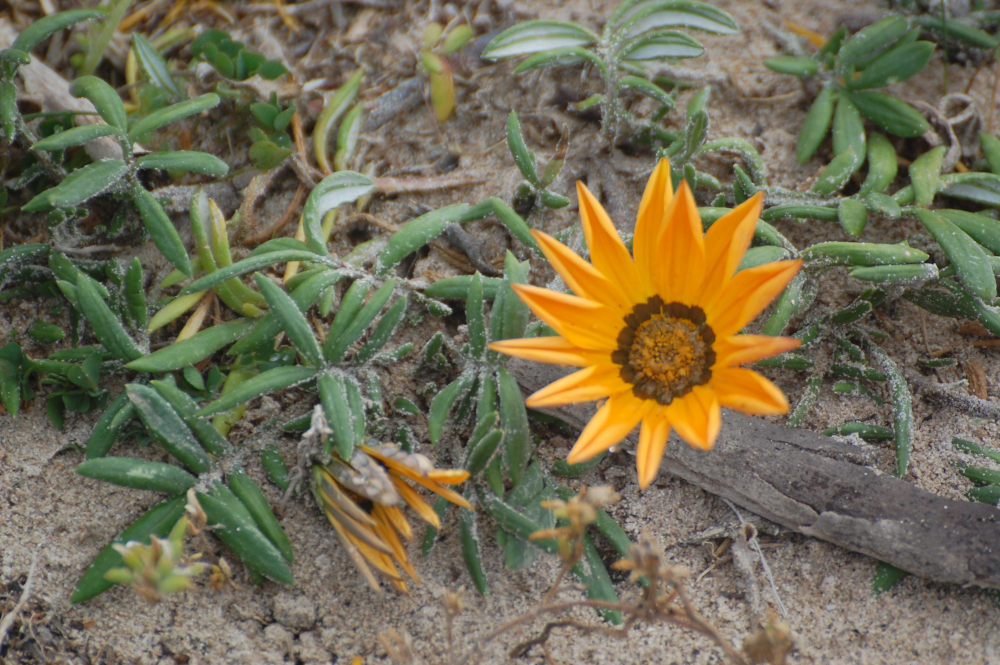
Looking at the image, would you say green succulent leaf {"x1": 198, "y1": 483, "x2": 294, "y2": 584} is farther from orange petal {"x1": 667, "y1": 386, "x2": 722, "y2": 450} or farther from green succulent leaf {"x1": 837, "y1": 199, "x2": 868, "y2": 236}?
green succulent leaf {"x1": 837, "y1": 199, "x2": 868, "y2": 236}

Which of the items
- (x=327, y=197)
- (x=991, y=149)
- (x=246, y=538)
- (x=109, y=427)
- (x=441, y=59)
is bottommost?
(x=246, y=538)

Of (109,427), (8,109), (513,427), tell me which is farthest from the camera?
(8,109)

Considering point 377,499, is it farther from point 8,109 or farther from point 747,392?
point 8,109

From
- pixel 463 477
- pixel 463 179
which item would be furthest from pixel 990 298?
pixel 463 179

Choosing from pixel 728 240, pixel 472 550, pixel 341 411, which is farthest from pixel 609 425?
pixel 341 411

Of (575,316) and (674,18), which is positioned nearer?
(575,316)

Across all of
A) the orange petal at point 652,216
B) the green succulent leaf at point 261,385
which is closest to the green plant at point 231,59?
the green succulent leaf at point 261,385

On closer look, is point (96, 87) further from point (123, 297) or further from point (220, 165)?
point (123, 297)
